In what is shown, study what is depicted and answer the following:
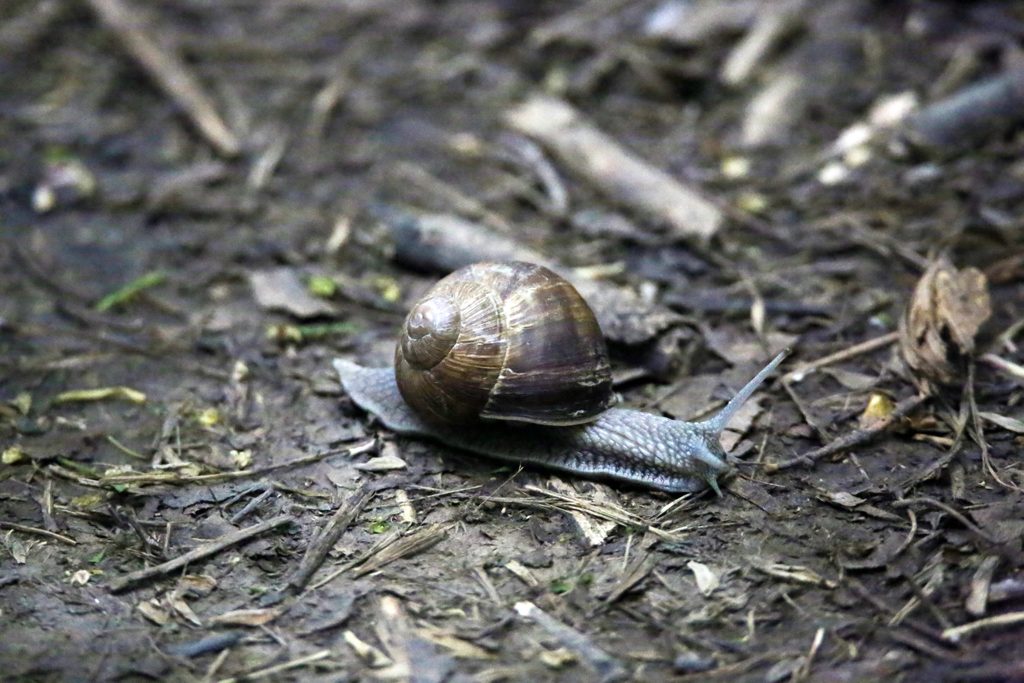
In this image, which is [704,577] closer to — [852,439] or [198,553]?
[852,439]

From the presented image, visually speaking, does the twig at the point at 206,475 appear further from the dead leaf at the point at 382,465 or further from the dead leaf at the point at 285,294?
the dead leaf at the point at 285,294

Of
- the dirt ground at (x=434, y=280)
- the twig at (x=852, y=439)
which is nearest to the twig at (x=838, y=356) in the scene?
the dirt ground at (x=434, y=280)

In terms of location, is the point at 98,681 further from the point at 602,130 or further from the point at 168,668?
the point at 602,130

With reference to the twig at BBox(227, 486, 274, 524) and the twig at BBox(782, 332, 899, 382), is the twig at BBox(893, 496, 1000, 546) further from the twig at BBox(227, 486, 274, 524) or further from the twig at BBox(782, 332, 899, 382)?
the twig at BBox(227, 486, 274, 524)

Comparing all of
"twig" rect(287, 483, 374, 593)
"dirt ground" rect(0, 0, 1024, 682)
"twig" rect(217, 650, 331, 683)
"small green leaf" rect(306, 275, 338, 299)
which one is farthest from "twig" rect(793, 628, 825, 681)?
"small green leaf" rect(306, 275, 338, 299)

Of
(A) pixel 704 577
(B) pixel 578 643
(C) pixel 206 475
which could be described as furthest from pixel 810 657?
(C) pixel 206 475

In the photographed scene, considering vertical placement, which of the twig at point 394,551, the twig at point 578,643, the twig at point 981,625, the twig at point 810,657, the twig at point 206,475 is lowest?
the twig at point 810,657

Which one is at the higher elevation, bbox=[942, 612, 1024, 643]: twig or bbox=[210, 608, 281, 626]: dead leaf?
bbox=[210, 608, 281, 626]: dead leaf
